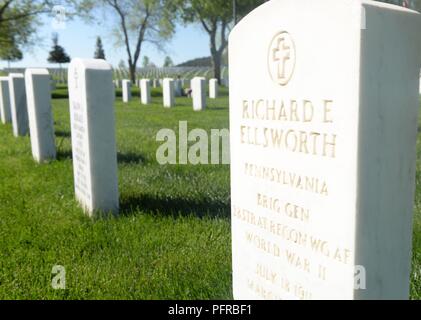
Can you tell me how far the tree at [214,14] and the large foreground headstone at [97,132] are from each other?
33.7 m

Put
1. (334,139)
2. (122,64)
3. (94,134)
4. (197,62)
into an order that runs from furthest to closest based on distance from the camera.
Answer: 1. (197,62)
2. (122,64)
3. (94,134)
4. (334,139)

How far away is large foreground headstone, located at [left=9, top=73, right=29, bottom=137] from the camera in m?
8.20

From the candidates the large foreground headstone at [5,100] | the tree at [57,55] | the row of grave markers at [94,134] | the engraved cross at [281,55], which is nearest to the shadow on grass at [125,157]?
the row of grave markers at [94,134]

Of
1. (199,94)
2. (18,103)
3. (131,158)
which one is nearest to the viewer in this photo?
(131,158)

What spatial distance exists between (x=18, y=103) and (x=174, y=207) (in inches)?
223

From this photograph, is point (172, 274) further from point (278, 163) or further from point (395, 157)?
point (395, 157)

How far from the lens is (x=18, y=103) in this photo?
8.46m

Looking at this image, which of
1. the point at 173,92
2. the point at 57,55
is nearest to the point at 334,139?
the point at 173,92

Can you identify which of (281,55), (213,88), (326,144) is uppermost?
(281,55)

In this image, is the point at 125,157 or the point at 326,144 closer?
the point at 326,144

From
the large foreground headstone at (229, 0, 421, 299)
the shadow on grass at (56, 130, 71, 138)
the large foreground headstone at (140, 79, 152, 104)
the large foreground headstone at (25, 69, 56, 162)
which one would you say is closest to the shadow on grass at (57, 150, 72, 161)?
the large foreground headstone at (25, 69, 56, 162)

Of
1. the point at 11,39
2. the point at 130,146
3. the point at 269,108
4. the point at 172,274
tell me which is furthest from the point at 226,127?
the point at 11,39

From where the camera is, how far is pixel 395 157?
5.60ft

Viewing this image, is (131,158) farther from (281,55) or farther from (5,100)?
(5,100)
